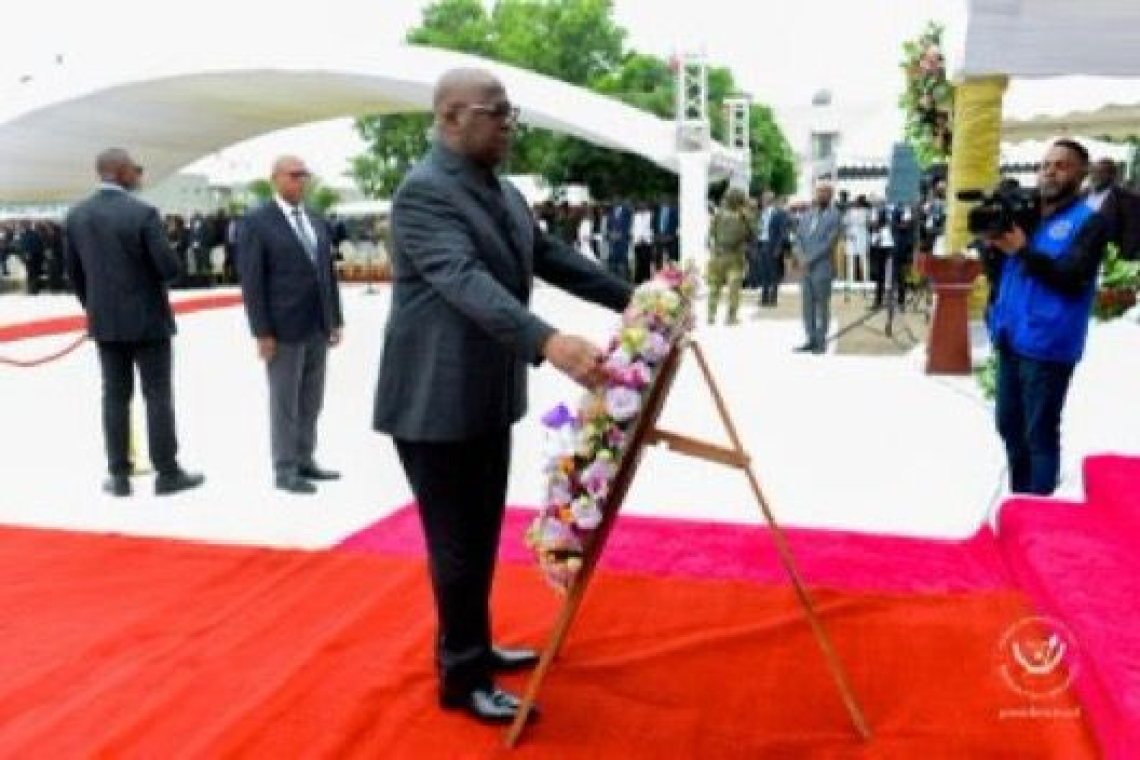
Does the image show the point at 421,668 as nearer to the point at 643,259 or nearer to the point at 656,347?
the point at 656,347

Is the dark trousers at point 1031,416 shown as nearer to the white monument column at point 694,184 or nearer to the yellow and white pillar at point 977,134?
the yellow and white pillar at point 977,134

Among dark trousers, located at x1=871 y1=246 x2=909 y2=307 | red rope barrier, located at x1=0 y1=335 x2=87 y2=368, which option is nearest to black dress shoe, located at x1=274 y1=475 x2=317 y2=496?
red rope barrier, located at x1=0 y1=335 x2=87 y2=368

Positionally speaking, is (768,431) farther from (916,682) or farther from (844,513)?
(916,682)

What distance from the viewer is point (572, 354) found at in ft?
8.27

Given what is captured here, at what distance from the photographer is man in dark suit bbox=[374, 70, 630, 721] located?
270 centimetres

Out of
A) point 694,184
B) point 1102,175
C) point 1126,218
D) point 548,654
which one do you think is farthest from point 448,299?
point 694,184

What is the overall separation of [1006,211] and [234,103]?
1633 centimetres

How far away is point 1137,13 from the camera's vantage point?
6.74 meters

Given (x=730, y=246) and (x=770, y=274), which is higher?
(x=730, y=246)

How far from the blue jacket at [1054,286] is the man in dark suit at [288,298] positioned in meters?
3.19

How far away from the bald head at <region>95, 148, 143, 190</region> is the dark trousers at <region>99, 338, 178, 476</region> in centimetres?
79

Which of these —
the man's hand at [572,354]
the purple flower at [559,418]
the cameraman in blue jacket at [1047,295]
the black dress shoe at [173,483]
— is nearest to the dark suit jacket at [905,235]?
the cameraman in blue jacket at [1047,295]

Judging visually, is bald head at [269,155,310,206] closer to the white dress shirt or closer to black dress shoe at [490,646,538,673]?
the white dress shirt

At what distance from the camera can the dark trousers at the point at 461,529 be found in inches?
115
